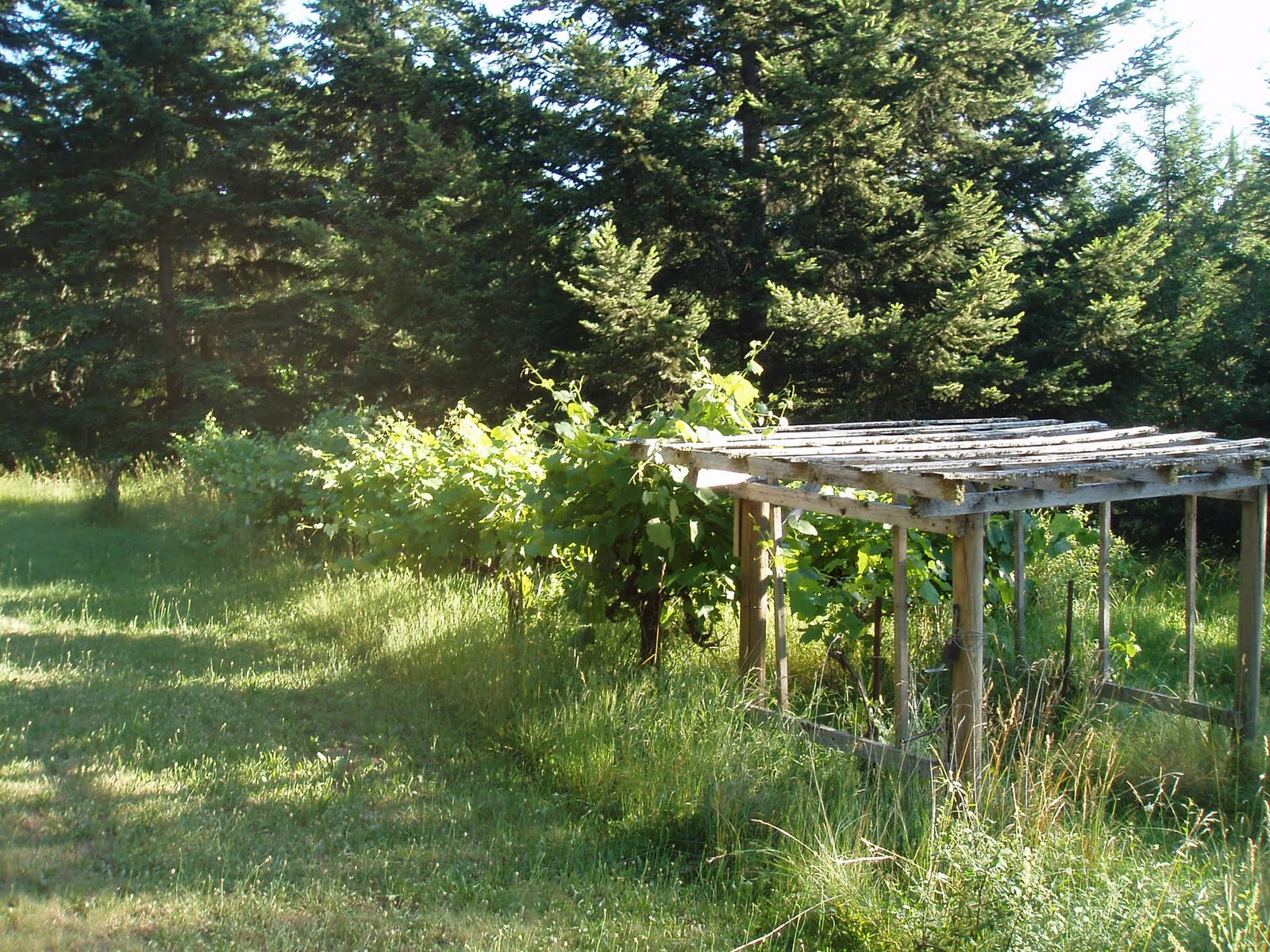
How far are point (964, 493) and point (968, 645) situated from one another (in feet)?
2.20

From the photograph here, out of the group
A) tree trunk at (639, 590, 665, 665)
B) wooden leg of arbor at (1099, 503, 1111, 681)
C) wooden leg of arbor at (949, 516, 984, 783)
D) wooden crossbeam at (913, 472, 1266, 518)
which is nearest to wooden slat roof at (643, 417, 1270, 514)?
wooden crossbeam at (913, 472, 1266, 518)

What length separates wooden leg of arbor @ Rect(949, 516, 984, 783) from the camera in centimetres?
402

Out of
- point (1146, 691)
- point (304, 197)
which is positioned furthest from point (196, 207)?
point (1146, 691)

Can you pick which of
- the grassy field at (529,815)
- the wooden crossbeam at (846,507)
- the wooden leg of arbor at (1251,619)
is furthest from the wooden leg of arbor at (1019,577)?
the wooden crossbeam at (846,507)

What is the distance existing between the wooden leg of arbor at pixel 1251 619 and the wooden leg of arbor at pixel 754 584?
2.56 m

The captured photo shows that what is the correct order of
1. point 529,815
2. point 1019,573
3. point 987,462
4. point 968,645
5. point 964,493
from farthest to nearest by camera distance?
point 1019,573
point 987,462
point 529,815
point 968,645
point 964,493

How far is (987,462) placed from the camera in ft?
14.6

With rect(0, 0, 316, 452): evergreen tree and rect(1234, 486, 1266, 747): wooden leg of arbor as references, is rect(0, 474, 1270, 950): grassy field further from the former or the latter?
rect(0, 0, 316, 452): evergreen tree

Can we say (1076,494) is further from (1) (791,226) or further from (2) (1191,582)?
(1) (791,226)

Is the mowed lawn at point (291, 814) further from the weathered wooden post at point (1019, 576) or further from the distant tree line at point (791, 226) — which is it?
the distant tree line at point (791, 226)

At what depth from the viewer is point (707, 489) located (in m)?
5.34

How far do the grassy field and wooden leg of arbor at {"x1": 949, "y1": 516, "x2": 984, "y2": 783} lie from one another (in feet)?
0.56

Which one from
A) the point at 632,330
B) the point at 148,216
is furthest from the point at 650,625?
the point at 148,216

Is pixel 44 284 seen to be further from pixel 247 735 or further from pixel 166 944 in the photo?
pixel 166 944
